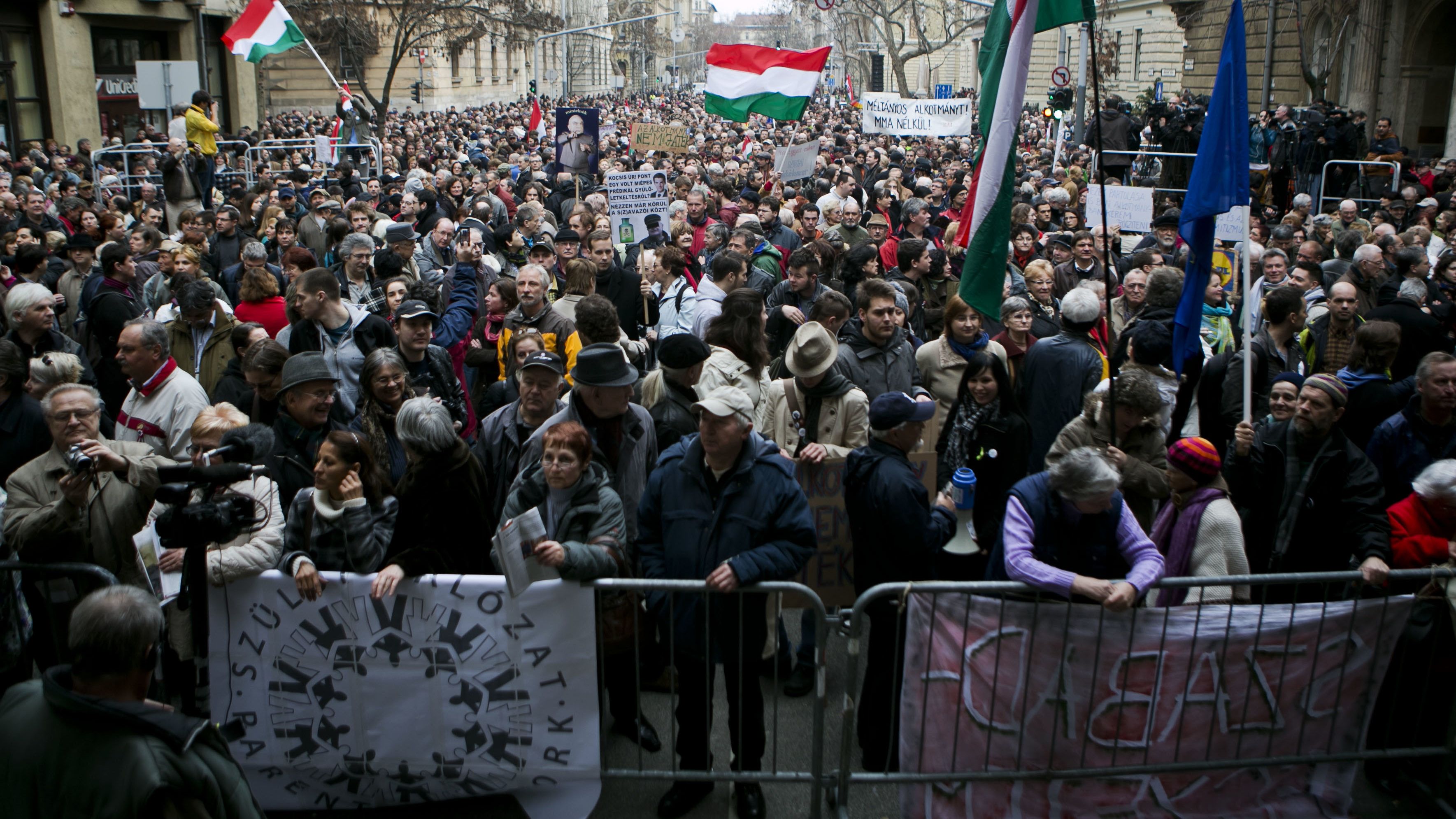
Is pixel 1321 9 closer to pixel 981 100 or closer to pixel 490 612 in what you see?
pixel 981 100

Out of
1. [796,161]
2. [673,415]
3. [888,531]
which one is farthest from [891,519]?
[796,161]

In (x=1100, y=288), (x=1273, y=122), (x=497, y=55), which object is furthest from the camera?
(x=497, y=55)

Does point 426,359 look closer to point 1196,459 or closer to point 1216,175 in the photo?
point 1196,459

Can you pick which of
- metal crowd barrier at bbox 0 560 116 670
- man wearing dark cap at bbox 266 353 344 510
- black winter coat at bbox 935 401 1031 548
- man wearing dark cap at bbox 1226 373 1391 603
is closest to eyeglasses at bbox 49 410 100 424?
metal crowd barrier at bbox 0 560 116 670

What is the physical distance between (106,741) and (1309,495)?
4.56m

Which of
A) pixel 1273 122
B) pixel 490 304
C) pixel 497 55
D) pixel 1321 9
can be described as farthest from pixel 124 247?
pixel 497 55

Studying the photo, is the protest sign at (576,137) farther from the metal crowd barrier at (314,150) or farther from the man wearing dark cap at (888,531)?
the man wearing dark cap at (888,531)

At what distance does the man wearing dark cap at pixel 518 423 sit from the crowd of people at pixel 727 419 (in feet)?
0.06

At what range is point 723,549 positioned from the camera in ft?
14.0

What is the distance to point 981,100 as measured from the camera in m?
5.18

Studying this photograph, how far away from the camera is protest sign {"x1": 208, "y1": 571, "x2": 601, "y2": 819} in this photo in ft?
13.9

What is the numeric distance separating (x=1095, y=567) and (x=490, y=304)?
14.3 ft

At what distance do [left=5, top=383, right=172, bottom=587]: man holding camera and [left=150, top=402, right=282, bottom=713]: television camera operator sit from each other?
7.4 inches

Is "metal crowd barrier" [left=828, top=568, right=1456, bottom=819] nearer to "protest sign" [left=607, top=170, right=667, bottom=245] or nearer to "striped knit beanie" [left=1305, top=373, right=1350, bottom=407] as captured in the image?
"striped knit beanie" [left=1305, top=373, right=1350, bottom=407]
